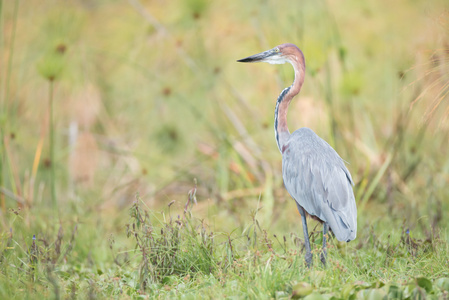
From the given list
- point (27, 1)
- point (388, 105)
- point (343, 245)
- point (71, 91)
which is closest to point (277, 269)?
point (343, 245)

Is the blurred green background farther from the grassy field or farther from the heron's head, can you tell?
the heron's head

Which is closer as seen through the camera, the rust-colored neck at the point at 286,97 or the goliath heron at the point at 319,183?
the goliath heron at the point at 319,183

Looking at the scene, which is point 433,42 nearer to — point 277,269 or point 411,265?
point 411,265

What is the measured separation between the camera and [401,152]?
5.58 meters

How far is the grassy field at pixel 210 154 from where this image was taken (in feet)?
9.59

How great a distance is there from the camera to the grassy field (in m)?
2.92

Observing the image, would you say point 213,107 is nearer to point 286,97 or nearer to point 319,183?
point 286,97

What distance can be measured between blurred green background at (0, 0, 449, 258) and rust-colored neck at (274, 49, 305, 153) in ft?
3.31

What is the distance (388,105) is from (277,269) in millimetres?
5417

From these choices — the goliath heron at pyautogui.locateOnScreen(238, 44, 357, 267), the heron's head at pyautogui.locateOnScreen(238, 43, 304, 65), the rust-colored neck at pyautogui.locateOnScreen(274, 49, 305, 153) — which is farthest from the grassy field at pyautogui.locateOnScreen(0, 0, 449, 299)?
the heron's head at pyautogui.locateOnScreen(238, 43, 304, 65)

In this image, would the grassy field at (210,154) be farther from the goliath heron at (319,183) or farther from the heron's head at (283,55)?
the heron's head at (283,55)

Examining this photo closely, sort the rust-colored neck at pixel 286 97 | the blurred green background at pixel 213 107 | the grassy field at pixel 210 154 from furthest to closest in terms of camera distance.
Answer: the blurred green background at pixel 213 107 < the rust-colored neck at pixel 286 97 < the grassy field at pixel 210 154

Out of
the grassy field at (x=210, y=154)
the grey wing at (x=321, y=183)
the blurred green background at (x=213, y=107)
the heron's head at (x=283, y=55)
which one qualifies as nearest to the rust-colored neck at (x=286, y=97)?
the heron's head at (x=283, y=55)

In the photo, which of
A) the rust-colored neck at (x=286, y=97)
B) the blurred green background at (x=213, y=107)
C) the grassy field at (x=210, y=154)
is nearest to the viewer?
the grassy field at (x=210, y=154)
